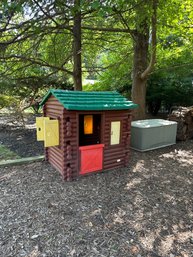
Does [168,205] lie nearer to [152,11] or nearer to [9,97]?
[152,11]

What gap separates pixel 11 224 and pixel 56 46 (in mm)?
7049

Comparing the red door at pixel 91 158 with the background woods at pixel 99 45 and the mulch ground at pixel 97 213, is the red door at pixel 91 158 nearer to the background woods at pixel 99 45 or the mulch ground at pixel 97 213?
the mulch ground at pixel 97 213

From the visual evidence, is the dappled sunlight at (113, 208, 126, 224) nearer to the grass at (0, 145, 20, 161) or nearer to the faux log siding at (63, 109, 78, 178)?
the faux log siding at (63, 109, 78, 178)

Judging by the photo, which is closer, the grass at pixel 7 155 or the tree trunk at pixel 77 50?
the grass at pixel 7 155

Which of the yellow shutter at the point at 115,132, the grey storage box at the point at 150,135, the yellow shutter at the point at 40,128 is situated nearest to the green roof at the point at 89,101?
the yellow shutter at the point at 115,132

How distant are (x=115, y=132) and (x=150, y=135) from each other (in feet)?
6.25

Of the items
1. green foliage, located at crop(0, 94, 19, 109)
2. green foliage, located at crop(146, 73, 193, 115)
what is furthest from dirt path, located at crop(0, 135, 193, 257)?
green foliage, located at crop(146, 73, 193, 115)

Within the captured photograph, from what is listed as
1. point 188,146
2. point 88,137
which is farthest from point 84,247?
point 188,146

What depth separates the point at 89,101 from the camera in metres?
3.99

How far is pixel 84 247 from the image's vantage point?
7.70 ft

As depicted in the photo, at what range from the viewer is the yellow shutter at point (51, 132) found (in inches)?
152

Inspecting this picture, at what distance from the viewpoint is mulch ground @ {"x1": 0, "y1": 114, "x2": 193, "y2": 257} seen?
92.9 inches

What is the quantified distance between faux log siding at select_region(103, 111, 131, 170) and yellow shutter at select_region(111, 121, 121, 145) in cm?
8

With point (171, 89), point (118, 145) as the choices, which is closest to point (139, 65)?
point (171, 89)
